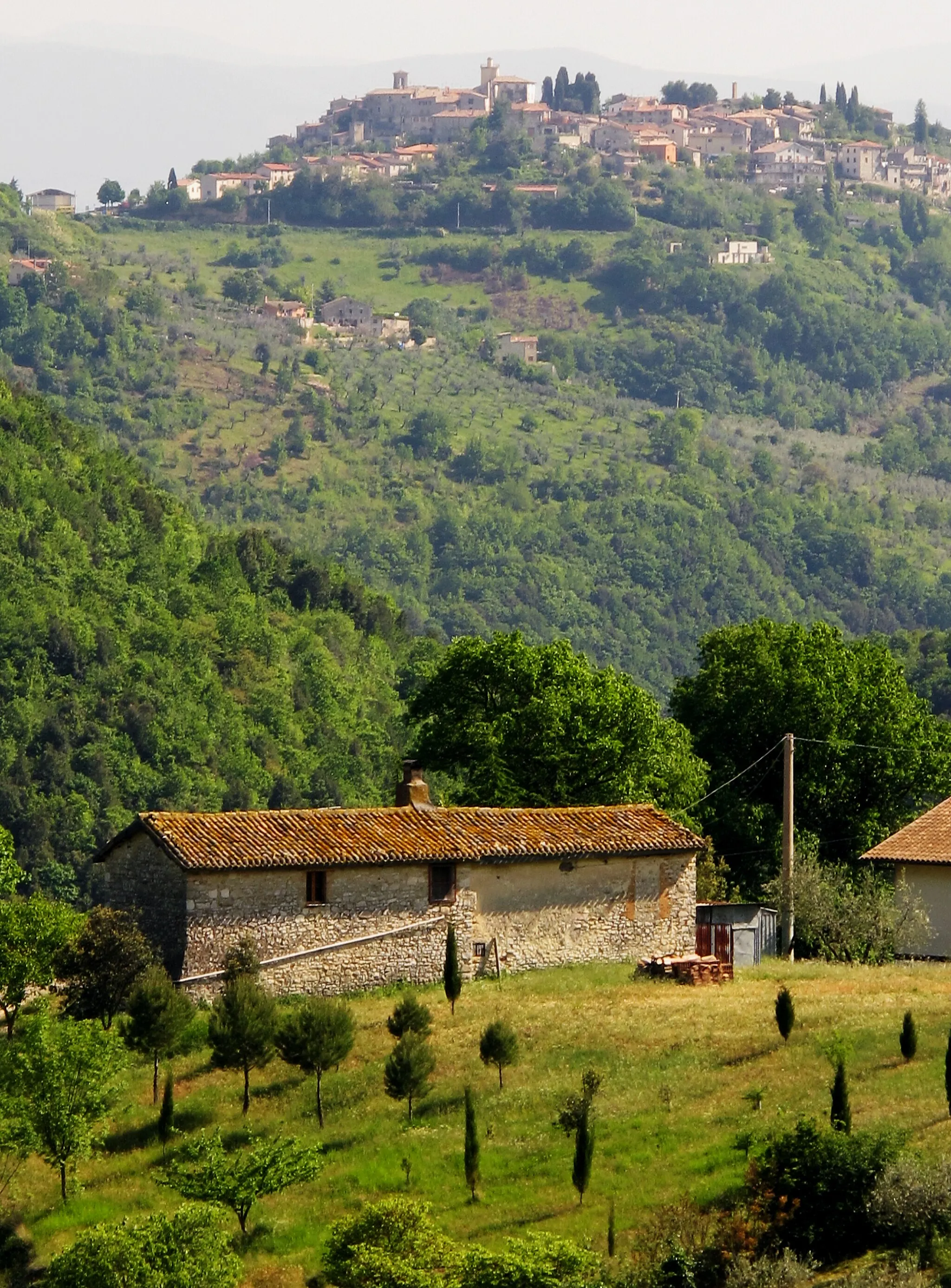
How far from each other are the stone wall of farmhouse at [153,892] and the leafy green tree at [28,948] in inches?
45.9

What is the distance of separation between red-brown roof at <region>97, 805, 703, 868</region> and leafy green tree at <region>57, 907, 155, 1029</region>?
5.67ft

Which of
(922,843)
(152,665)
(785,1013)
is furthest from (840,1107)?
(152,665)

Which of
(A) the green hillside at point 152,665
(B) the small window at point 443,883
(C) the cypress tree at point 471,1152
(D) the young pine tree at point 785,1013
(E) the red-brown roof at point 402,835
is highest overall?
(E) the red-brown roof at point 402,835

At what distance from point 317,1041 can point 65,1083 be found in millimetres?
3906

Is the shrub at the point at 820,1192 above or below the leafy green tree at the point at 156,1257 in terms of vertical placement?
above

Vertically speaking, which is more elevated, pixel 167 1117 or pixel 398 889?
pixel 398 889

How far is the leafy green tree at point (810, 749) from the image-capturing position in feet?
196

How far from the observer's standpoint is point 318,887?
42.8m

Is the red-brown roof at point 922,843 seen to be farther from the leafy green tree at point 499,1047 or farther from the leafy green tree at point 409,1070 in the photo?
the leafy green tree at point 409,1070

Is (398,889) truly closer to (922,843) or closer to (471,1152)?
(471,1152)

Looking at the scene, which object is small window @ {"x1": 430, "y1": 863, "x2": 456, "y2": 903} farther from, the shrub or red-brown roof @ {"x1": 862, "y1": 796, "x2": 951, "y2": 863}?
the shrub

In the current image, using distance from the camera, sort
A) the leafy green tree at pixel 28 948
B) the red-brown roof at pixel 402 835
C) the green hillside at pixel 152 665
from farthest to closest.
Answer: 1. the green hillside at pixel 152 665
2. the red-brown roof at pixel 402 835
3. the leafy green tree at pixel 28 948

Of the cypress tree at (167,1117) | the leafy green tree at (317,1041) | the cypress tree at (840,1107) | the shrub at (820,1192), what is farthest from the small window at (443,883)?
the shrub at (820,1192)

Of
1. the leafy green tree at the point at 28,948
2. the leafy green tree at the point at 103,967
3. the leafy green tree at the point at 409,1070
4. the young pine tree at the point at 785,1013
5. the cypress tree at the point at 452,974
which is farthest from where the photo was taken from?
the leafy green tree at the point at 28,948
